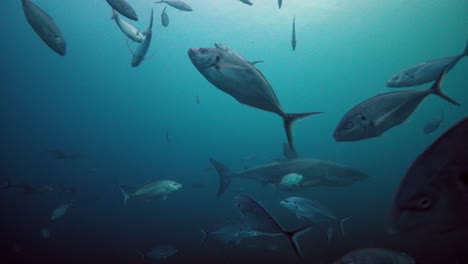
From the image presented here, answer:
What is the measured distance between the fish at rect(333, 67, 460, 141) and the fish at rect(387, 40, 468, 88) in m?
1.12

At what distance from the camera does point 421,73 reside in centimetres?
353

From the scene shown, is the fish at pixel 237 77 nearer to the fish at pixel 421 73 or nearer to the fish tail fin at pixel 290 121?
the fish tail fin at pixel 290 121

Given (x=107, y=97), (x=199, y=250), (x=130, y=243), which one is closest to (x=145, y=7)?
(x=130, y=243)

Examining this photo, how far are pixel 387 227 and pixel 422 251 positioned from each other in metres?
7.43

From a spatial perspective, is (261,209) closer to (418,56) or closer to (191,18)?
(191,18)

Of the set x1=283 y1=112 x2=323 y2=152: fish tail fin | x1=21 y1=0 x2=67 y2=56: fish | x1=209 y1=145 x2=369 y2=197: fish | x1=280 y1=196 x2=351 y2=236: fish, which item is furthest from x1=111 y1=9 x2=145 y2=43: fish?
x1=209 y1=145 x2=369 y2=197: fish

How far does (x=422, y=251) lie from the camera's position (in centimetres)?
696

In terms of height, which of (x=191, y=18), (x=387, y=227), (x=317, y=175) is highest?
(x=191, y=18)

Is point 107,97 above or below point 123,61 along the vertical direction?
below

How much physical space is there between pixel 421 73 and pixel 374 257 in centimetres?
244

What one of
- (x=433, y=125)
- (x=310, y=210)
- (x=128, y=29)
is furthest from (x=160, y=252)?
(x=433, y=125)

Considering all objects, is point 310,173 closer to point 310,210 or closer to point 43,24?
point 310,210

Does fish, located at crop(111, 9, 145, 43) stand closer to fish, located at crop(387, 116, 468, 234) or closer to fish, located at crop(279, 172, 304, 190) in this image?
fish, located at crop(279, 172, 304, 190)

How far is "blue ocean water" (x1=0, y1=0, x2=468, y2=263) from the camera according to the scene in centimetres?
1025
